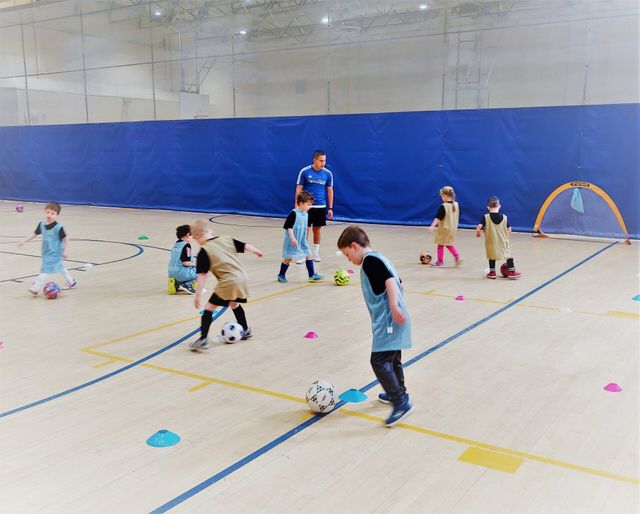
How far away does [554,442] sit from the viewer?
12.5 feet

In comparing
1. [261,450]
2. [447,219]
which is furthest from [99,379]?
[447,219]

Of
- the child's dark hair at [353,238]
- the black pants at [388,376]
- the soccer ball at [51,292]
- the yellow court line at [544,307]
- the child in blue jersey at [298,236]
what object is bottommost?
the yellow court line at [544,307]

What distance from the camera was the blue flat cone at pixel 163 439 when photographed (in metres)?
3.80

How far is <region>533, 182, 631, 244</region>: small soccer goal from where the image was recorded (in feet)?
40.7

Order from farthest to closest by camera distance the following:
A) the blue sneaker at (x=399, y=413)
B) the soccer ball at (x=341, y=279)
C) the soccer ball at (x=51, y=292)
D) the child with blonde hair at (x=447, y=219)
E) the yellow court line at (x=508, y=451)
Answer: the child with blonde hair at (x=447, y=219)
the soccer ball at (x=341, y=279)
the soccer ball at (x=51, y=292)
the blue sneaker at (x=399, y=413)
the yellow court line at (x=508, y=451)

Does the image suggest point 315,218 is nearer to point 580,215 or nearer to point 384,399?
point 384,399

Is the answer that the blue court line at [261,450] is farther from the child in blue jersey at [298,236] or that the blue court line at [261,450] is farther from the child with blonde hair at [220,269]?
the child in blue jersey at [298,236]

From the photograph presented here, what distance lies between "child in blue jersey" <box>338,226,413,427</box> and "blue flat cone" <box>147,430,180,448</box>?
1.27 m

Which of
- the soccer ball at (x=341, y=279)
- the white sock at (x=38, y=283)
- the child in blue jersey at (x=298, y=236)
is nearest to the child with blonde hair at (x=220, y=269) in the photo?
the child in blue jersey at (x=298, y=236)

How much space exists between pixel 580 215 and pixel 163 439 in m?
10.8

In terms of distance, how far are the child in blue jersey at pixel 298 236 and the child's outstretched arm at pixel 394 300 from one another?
4.21 metres

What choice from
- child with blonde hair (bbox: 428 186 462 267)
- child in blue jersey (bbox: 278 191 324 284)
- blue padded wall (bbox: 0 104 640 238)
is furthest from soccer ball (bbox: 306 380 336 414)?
blue padded wall (bbox: 0 104 640 238)

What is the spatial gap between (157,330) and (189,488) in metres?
3.11

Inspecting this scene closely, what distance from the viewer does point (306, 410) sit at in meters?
4.30
